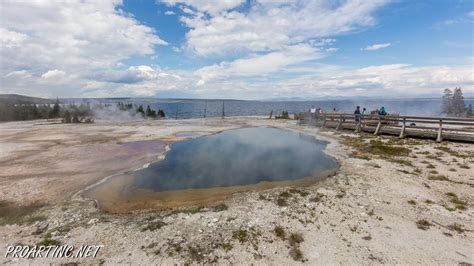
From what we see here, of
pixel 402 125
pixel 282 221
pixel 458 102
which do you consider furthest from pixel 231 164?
pixel 458 102

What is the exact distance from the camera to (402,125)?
59.5 feet

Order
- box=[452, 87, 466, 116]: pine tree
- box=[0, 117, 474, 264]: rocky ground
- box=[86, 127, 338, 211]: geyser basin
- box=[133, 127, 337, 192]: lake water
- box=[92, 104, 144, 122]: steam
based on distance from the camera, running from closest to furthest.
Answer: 1. box=[0, 117, 474, 264]: rocky ground
2. box=[86, 127, 338, 211]: geyser basin
3. box=[133, 127, 337, 192]: lake water
4. box=[452, 87, 466, 116]: pine tree
5. box=[92, 104, 144, 122]: steam

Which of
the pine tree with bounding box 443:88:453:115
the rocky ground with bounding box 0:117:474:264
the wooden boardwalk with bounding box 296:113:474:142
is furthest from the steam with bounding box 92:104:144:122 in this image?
the pine tree with bounding box 443:88:453:115

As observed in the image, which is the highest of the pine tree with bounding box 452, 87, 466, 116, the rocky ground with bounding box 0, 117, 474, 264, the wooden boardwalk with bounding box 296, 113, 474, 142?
the pine tree with bounding box 452, 87, 466, 116

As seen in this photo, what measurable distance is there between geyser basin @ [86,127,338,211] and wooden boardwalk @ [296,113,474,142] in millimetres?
6296

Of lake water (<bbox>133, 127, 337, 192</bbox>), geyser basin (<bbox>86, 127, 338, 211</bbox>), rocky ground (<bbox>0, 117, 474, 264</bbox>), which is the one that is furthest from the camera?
lake water (<bbox>133, 127, 337, 192</bbox>)

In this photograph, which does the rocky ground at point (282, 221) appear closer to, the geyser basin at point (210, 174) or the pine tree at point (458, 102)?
the geyser basin at point (210, 174)

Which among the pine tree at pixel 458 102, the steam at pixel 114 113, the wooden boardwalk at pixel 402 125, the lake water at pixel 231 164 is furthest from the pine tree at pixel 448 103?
the steam at pixel 114 113

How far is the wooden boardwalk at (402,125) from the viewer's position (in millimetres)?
15805

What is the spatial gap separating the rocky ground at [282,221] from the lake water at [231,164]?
1884 millimetres

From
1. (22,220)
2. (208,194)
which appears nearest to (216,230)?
(208,194)

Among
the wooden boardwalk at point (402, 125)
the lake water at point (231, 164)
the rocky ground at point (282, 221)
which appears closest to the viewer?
the rocky ground at point (282, 221)

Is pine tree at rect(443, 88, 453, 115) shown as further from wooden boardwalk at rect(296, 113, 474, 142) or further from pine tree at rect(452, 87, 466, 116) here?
wooden boardwalk at rect(296, 113, 474, 142)

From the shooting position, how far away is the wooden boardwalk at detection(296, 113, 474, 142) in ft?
51.9
